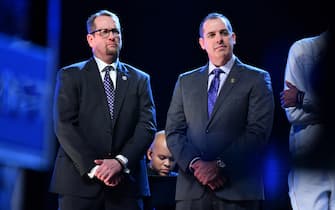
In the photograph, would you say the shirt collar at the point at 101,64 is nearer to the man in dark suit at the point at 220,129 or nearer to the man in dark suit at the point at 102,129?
the man in dark suit at the point at 102,129

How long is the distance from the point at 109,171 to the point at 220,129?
1.88 ft

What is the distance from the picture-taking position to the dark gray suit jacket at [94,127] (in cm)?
260

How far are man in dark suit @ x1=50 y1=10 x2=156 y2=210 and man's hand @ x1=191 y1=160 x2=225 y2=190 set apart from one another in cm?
32

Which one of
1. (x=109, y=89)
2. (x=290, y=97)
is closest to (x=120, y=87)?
(x=109, y=89)

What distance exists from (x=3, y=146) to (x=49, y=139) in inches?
3.6

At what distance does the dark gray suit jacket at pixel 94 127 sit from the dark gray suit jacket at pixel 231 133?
18cm

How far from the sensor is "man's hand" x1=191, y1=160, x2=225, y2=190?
250cm

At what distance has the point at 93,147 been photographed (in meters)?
2.65

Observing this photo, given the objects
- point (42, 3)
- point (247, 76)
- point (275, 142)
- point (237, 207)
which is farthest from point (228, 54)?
point (42, 3)

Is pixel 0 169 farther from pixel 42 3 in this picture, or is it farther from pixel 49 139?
pixel 42 3

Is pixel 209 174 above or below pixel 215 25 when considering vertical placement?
below

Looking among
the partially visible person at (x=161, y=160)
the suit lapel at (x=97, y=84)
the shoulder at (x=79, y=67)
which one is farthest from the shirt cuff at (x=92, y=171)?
the partially visible person at (x=161, y=160)

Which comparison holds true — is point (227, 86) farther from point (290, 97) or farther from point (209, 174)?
point (209, 174)

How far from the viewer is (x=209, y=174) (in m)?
2.50
